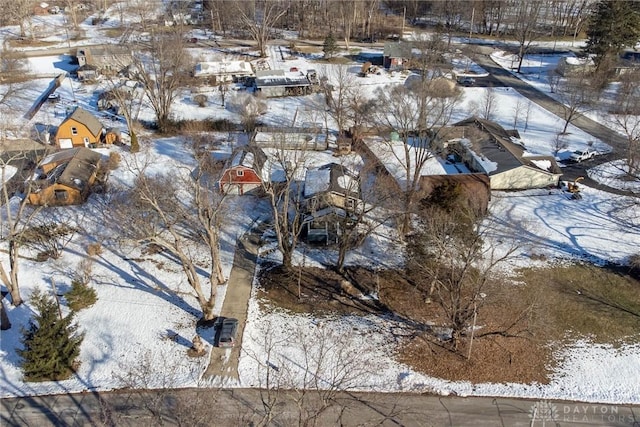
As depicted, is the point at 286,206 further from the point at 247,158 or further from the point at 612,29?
the point at 612,29

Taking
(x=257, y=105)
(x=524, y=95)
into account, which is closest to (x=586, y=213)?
(x=524, y=95)

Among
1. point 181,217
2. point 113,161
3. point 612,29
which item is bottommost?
point 113,161

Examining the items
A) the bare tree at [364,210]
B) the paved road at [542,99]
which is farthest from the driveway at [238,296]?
the paved road at [542,99]

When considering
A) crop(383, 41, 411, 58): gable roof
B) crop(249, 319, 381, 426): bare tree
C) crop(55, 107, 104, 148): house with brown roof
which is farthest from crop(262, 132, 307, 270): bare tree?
crop(383, 41, 411, 58): gable roof

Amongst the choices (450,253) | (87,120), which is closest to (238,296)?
(450,253)

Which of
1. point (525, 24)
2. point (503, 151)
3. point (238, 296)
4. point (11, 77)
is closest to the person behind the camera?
point (238, 296)

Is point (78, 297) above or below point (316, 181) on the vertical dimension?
below

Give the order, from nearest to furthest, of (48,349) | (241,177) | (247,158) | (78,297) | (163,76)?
(48,349), (78,297), (241,177), (247,158), (163,76)
